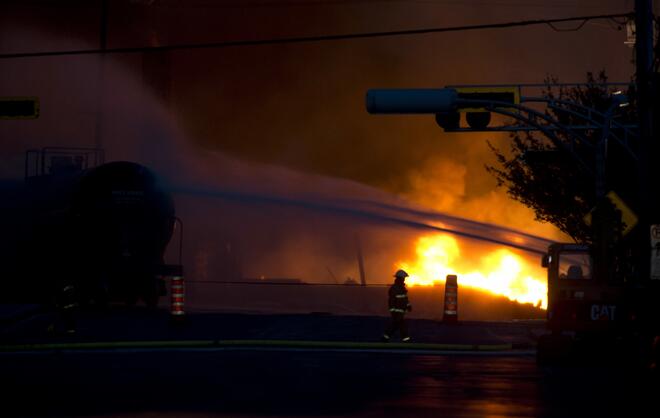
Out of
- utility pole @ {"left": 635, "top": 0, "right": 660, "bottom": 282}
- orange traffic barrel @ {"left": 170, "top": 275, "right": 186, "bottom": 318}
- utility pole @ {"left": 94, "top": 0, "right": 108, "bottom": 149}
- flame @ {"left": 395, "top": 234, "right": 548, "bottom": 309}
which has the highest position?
utility pole @ {"left": 94, "top": 0, "right": 108, "bottom": 149}

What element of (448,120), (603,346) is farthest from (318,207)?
(603,346)

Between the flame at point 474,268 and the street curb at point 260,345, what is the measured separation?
3135cm

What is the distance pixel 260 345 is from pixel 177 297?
3.33 metres

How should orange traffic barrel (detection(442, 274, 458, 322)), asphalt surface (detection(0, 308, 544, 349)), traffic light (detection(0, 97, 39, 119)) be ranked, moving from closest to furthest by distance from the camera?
1. asphalt surface (detection(0, 308, 544, 349))
2. orange traffic barrel (detection(442, 274, 458, 322))
3. traffic light (detection(0, 97, 39, 119))

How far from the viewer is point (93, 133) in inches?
2707

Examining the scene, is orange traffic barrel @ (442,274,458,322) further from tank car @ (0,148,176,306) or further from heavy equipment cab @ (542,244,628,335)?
tank car @ (0,148,176,306)

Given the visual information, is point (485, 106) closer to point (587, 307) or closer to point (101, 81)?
point (587, 307)

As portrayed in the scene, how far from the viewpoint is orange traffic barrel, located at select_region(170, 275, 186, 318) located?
82.7 feet

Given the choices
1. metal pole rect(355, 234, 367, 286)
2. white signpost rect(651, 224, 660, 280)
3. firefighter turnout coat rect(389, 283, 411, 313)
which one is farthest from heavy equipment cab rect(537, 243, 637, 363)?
metal pole rect(355, 234, 367, 286)

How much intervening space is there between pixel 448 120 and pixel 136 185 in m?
9.02

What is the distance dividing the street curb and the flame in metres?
31.3

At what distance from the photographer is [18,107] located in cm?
3306

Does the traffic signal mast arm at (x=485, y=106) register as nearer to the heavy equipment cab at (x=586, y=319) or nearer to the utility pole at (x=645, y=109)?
the utility pole at (x=645, y=109)

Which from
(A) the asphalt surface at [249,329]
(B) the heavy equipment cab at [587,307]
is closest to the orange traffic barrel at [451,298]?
(A) the asphalt surface at [249,329]
